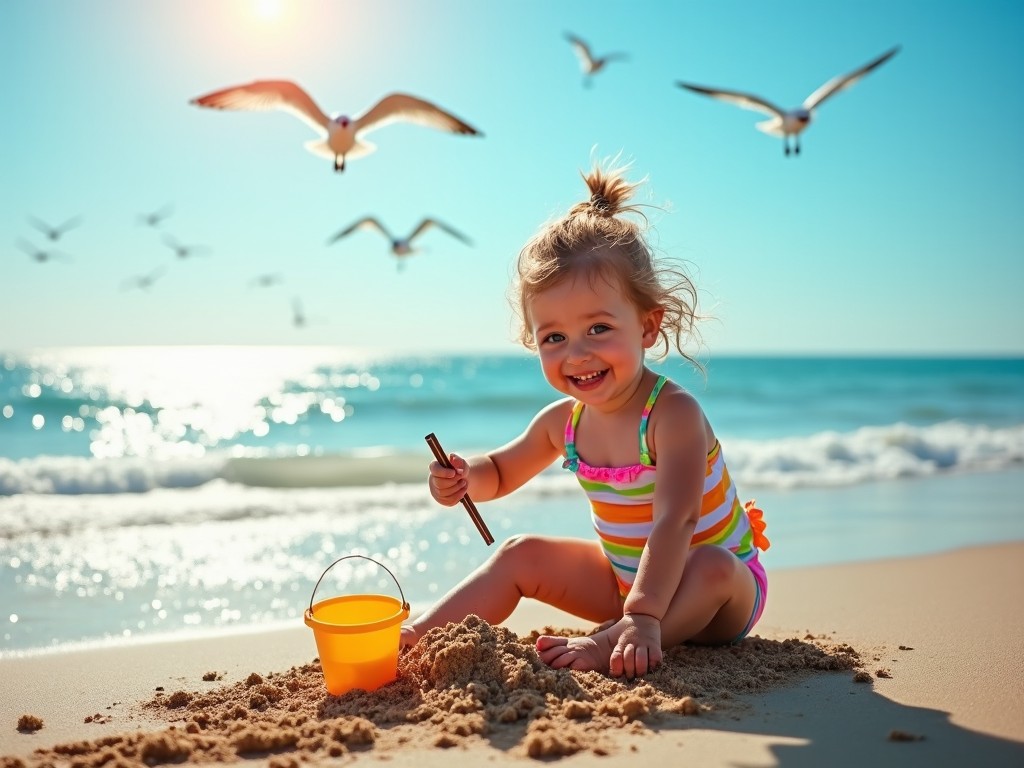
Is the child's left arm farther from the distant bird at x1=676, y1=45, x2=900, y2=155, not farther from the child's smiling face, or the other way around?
the distant bird at x1=676, y1=45, x2=900, y2=155

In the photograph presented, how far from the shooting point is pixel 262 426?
61.6 ft

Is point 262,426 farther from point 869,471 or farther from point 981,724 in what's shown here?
point 981,724

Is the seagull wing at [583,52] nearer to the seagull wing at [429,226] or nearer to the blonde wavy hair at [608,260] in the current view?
the seagull wing at [429,226]

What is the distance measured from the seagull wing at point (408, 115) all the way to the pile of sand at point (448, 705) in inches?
196

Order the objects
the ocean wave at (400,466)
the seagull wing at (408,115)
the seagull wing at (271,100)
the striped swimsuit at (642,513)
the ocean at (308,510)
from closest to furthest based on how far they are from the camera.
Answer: the striped swimsuit at (642,513) → the ocean at (308,510) → the seagull wing at (271,100) → the seagull wing at (408,115) → the ocean wave at (400,466)

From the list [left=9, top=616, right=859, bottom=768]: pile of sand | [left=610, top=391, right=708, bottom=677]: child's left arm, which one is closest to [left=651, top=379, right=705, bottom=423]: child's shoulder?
[left=610, top=391, right=708, bottom=677]: child's left arm

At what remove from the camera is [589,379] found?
98.3 inches

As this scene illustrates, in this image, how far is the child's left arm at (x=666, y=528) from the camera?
2.24 metres

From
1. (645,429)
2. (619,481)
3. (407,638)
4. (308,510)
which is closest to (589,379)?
(645,429)

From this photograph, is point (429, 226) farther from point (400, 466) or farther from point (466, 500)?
point (466, 500)

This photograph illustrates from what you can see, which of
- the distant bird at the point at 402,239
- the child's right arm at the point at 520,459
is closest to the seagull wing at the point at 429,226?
the distant bird at the point at 402,239

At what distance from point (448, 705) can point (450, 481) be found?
734 mm

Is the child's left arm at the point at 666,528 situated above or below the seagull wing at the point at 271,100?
below

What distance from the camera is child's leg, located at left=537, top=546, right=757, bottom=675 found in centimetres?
226
